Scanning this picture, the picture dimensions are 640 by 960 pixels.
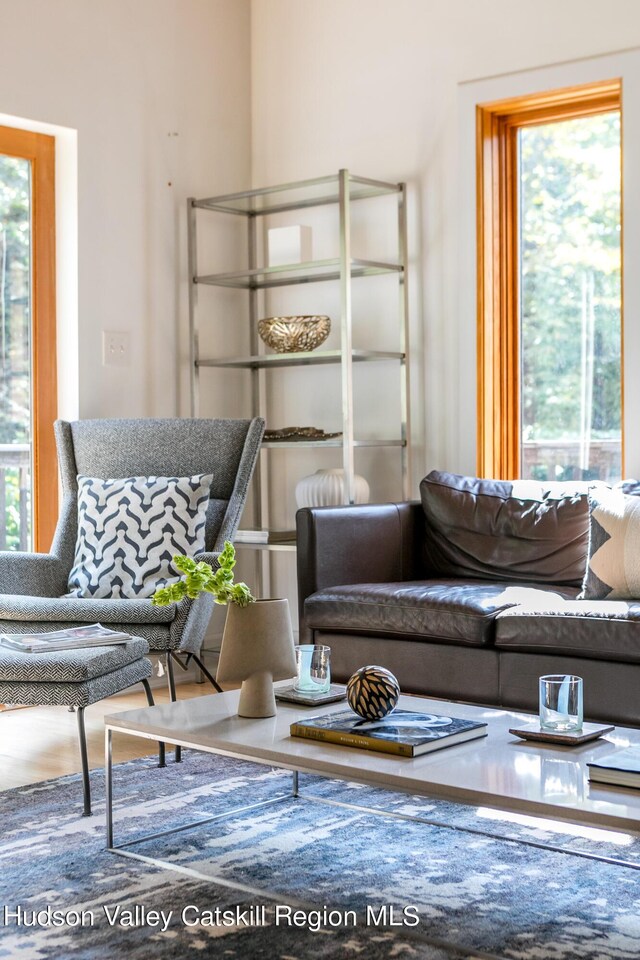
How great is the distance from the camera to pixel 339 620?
3.53 meters

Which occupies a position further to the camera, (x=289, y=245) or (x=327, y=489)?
(x=289, y=245)

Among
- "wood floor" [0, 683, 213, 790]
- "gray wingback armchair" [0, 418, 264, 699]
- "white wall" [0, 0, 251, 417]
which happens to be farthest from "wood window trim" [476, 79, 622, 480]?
"wood floor" [0, 683, 213, 790]

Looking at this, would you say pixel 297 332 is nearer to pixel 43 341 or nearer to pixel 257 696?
pixel 43 341

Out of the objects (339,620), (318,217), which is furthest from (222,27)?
(339,620)

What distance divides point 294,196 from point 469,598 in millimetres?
2355

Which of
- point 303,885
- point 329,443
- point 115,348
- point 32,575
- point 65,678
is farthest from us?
point 115,348

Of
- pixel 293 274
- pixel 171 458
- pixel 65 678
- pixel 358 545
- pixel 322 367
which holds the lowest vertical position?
pixel 65 678

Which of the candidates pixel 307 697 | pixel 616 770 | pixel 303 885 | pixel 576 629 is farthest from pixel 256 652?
pixel 576 629

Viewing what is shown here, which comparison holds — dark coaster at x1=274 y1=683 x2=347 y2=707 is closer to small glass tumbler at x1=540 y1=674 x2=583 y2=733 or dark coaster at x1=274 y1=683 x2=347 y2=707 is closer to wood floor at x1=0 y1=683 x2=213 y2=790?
small glass tumbler at x1=540 y1=674 x2=583 y2=733

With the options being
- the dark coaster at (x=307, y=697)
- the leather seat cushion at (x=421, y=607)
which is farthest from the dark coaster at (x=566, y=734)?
the leather seat cushion at (x=421, y=607)

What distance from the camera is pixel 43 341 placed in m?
4.40

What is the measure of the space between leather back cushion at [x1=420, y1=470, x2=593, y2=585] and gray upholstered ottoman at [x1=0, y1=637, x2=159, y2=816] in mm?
1420

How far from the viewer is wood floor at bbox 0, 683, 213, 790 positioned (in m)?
3.25

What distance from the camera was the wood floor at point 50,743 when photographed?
3.25 m
